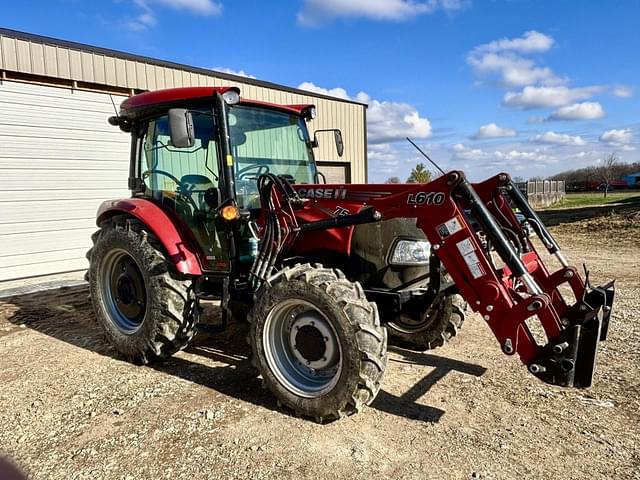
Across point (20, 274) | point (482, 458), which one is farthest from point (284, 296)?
point (20, 274)

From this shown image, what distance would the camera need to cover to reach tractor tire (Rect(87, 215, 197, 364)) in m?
4.14

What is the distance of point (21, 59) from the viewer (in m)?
8.05

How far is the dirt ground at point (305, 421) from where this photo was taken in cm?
281

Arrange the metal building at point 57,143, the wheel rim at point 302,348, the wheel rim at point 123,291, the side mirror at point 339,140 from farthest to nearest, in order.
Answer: the metal building at point 57,143, the side mirror at point 339,140, the wheel rim at point 123,291, the wheel rim at point 302,348

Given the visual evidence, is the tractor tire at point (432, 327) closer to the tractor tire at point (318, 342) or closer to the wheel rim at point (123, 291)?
the tractor tire at point (318, 342)

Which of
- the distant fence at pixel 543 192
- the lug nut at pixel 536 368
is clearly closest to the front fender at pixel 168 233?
the lug nut at pixel 536 368

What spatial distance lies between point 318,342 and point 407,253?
1.02 metres

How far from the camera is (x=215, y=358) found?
4.57 meters

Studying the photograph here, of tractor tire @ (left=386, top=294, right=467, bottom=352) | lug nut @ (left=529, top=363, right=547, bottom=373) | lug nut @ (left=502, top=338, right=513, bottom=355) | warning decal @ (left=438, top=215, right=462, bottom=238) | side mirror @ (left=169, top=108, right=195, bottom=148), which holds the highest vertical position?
side mirror @ (left=169, top=108, right=195, bottom=148)

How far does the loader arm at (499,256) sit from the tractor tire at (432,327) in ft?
2.90

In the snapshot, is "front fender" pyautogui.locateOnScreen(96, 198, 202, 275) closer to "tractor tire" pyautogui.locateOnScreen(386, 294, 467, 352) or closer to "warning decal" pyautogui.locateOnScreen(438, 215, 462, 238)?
"tractor tire" pyautogui.locateOnScreen(386, 294, 467, 352)

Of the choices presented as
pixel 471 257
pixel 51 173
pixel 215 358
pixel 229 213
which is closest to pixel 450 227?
pixel 471 257

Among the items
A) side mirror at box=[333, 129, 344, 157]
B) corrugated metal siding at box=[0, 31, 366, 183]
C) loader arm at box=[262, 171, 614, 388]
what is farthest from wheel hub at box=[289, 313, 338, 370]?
corrugated metal siding at box=[0, 31, 366, 183]

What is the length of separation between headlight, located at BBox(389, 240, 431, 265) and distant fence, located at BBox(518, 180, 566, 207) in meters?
26.6
